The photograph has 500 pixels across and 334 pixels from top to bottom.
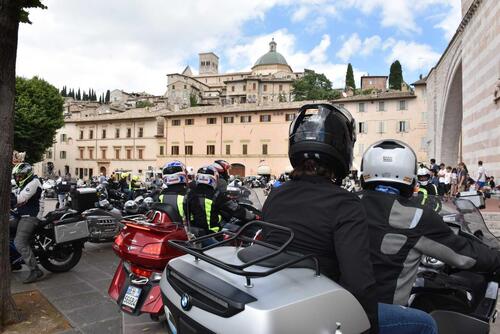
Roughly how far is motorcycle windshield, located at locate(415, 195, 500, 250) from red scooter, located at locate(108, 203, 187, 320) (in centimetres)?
229

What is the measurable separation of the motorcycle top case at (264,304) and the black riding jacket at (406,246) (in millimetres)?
511

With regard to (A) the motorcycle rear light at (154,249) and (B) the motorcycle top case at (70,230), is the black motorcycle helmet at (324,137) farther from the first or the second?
(B) the motorcycle top case at (70,230)

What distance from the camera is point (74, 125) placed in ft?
222

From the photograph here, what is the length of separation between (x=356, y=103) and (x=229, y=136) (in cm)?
1768

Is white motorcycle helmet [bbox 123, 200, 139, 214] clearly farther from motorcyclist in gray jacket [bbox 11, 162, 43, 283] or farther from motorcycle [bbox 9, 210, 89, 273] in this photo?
motorcyclist in gray jacket [bbox 11, 162, 43, 283]

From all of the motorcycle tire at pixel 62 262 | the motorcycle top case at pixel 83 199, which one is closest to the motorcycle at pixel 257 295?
the motorcycle tire at pixel 62 262

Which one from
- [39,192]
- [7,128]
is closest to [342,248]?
[7,128]

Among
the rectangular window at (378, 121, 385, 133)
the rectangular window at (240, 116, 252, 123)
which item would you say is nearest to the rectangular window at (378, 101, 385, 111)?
the rectangular window at (378, 121, 385, 133)

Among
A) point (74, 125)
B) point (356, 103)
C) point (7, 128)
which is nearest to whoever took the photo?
point (7, 128)

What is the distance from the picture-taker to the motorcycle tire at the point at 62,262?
241 inches

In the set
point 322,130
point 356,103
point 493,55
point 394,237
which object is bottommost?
point 394,237

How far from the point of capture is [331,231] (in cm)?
195

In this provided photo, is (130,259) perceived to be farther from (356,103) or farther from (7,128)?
(356,103)

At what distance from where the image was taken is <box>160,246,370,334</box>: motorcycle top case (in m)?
1.60
